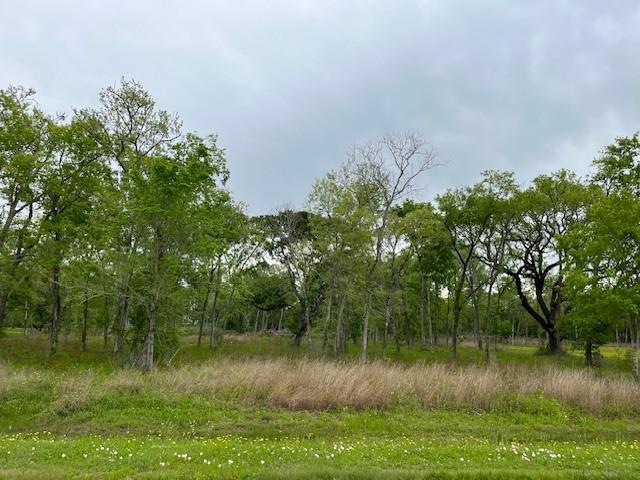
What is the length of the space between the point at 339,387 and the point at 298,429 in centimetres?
228

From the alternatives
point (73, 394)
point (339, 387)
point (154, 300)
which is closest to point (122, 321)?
point (154, 300)

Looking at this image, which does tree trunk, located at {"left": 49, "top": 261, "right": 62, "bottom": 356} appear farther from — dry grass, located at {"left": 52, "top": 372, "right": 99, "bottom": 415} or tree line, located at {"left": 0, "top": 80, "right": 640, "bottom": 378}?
dry grass, located at {"left": 52, "top": 372, "right": 99, "bottom": 415}

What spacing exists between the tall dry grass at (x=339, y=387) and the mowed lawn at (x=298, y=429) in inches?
1.7

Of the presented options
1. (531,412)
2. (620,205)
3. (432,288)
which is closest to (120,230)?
(531,412)

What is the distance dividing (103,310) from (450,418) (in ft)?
82.0

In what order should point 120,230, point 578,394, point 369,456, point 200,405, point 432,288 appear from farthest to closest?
point 432,288, point 120,230, point 578,394, point 200,405, point 369,456

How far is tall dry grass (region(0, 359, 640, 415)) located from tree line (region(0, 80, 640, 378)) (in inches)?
149

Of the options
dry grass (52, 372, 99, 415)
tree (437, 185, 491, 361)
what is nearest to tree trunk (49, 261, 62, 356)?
dry grass (52, 372, 99, 415)

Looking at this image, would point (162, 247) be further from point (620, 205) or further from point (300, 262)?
point (620, 205)

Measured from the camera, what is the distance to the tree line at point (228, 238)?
1670 centimetres

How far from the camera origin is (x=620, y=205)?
61.1 ft

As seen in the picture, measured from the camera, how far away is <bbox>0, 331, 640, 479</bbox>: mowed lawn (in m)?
6.55

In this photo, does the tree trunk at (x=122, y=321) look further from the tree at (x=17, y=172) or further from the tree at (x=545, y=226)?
the tree at (x=545, y=226)

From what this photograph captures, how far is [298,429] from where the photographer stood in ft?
34.0
